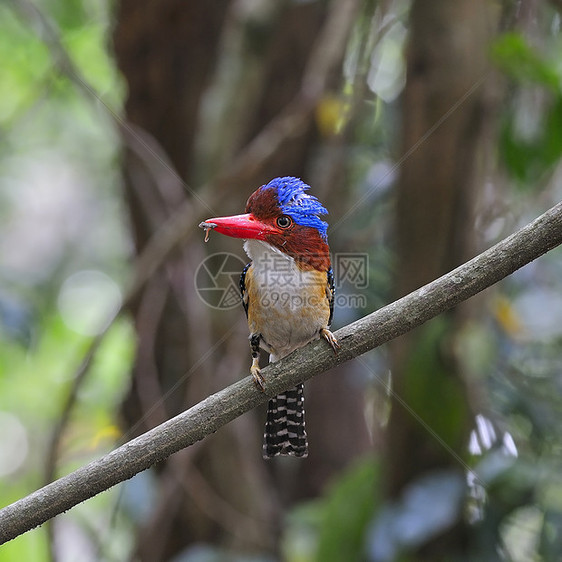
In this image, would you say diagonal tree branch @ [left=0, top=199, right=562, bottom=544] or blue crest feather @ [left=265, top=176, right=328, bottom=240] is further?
blue crest feather @ [left=265, top=176, right=328, bottom=240]

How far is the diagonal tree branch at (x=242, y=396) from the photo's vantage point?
4.58 feet

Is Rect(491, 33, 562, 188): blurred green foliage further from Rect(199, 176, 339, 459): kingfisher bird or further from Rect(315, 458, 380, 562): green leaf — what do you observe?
Rect(315, 458, 380, 562): green leaf

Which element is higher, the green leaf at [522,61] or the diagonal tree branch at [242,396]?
the diagonal tree branch at [242,396]

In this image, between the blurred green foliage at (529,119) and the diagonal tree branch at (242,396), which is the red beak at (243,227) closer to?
the diagonal tree branch at (242,396)

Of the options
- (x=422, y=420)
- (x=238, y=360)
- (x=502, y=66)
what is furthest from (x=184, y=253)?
(x=502, y=66)

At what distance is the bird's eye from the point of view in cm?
180

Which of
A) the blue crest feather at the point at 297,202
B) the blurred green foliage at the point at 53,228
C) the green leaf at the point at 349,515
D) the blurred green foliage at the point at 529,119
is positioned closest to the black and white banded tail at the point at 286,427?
the blue crest feather at the point at 297,202

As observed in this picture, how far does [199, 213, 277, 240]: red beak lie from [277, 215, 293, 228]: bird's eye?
3cm

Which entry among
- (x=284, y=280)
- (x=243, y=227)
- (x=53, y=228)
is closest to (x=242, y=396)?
(x=243, y=227)

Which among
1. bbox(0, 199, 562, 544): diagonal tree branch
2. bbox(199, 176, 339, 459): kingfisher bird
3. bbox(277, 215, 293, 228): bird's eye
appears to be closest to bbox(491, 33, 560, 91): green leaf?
bbox(199, 176, 339, 459): kingfisher bird

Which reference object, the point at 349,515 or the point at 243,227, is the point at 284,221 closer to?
the point at 243,227

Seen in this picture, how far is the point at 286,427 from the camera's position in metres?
2.40

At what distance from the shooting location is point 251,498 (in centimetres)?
371

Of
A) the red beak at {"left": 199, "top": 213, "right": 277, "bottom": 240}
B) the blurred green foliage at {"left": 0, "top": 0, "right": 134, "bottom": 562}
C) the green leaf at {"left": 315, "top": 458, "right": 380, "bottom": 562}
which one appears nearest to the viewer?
the red beak at {"left": 199, "top": 213, "right": 277, "bottom": 240}
